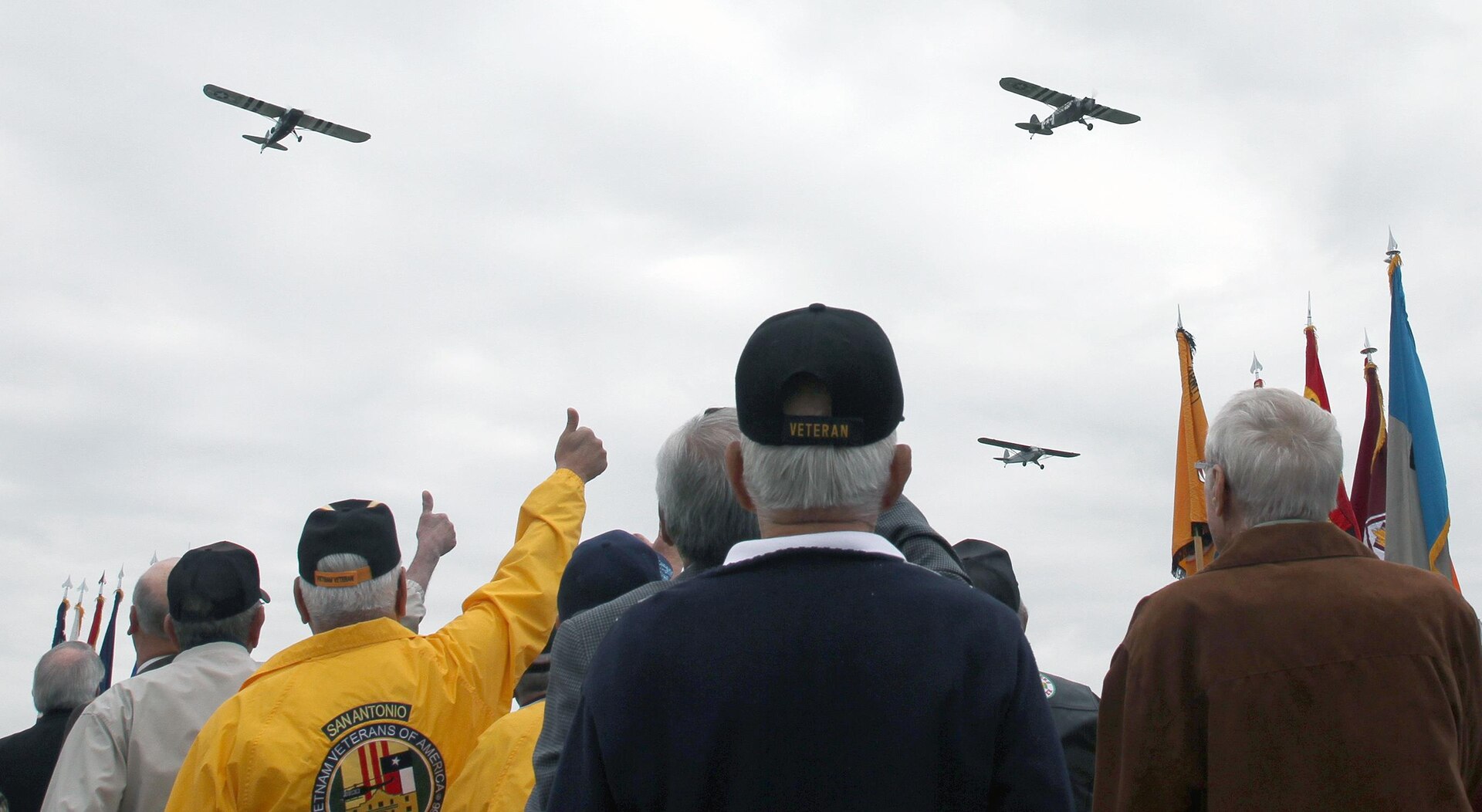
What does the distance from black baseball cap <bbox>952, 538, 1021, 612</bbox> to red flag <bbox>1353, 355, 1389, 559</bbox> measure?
20.2 feet

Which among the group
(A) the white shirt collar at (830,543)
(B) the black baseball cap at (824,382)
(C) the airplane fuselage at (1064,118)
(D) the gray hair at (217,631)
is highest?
(C) the airplane fuselage at (1064,118)

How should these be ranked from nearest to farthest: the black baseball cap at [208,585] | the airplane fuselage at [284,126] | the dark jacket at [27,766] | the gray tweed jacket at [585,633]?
the gray tweed jacket at [585,633] → the black baseball cap at [208,585] → the dark jacket at [27,766] → the airplane fuselage at [284,126]

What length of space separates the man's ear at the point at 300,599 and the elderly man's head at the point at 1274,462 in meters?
2.85

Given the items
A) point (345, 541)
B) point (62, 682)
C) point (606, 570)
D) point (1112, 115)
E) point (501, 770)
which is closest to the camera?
point (606, 570)

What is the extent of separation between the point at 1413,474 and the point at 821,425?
25.8 feet

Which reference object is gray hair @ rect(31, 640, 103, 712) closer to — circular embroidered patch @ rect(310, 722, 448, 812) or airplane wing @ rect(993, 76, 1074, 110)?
circular embroidered patch @ rect(310, 722, 448, 812)

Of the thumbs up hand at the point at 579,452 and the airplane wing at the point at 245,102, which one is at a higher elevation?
the airplane wing at the point at 245,102

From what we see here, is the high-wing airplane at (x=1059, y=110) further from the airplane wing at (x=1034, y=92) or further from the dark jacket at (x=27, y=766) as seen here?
the dark jacket at (x=27, y=766)

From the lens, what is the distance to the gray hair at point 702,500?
279 cm

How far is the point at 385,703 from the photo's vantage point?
3.71m

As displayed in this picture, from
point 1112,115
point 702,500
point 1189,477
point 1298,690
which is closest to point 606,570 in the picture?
point 702,500

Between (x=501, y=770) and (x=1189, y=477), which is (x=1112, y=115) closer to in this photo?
(x=1189, y=477)

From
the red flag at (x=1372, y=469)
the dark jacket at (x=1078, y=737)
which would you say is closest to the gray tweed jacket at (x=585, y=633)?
the dark jacket at (x=1078, y=737)

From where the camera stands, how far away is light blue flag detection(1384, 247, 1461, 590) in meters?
8.30
